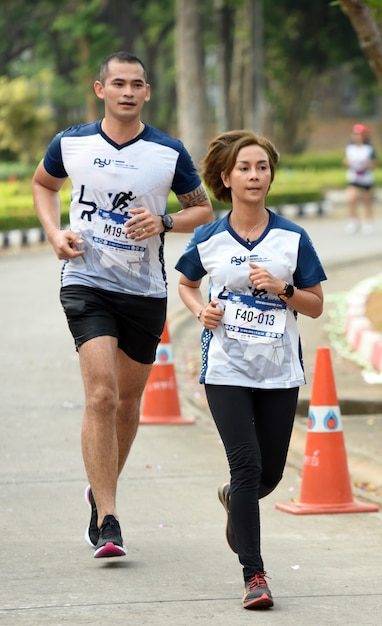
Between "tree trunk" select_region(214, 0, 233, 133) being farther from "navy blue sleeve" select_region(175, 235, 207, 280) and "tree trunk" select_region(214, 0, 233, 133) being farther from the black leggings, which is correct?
the black leggings

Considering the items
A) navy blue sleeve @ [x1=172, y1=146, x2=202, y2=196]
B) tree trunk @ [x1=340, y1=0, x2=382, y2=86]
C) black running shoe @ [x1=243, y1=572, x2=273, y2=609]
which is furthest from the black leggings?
tree trunk @ [x1=340, y1=0, x2=382, y2=86]

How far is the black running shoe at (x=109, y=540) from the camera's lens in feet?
18.8

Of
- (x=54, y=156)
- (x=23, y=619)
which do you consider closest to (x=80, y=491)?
(x=54, y=156)

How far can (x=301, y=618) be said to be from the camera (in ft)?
16.5

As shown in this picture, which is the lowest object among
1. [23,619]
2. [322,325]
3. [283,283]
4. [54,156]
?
[322,325]

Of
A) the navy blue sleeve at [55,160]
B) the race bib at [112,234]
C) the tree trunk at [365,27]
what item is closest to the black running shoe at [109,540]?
the race bib at [112,234]

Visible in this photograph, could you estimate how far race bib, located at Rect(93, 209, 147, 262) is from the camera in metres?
6.01

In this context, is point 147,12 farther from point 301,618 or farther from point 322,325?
point 301,618

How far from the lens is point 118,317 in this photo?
6.13m

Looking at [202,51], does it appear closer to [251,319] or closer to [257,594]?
[251,319]

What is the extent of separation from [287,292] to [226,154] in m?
0.61

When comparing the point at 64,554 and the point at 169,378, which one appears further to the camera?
the point at 169,378

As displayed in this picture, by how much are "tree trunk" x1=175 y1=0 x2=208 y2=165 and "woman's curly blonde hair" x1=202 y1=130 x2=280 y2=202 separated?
93.2 ft

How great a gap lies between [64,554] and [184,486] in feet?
5.86
